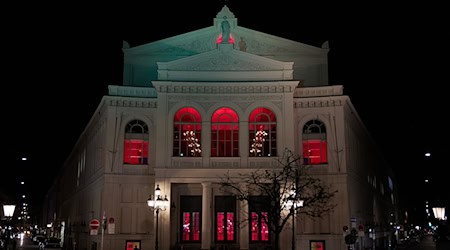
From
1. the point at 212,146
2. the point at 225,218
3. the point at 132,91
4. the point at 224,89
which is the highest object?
the point at 132,91

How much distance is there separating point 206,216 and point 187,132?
7.20m

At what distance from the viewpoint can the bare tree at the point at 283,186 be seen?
44.1 metres

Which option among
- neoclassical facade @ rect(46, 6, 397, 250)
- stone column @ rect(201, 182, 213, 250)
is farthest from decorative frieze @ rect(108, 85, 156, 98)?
stone column @ rect(201, 182, 213, 250)

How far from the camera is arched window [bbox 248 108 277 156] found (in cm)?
4766

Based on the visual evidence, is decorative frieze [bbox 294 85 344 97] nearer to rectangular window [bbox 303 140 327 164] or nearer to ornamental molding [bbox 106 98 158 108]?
rectangular window [bbox 303 140 327 164]

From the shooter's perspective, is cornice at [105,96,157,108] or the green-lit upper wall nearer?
cornice at [105,96,157,108]

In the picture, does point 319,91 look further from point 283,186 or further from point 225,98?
point 283,186

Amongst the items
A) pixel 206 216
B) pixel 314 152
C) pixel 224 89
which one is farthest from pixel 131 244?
pixel 314 152

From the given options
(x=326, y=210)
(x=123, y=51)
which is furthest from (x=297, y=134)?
(x=123, y=51)

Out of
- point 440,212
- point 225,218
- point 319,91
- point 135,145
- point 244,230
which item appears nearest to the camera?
point 440,212

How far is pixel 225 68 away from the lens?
1925 inches

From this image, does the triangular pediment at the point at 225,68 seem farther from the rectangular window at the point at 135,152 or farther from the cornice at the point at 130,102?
the rectangular window at the point at 135,152

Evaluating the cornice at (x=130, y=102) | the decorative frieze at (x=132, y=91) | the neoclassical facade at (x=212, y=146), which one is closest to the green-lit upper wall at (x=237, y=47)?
the neoclassical facade at (x=212, y=146)

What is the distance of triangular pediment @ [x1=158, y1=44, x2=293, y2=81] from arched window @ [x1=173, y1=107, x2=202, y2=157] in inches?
118
